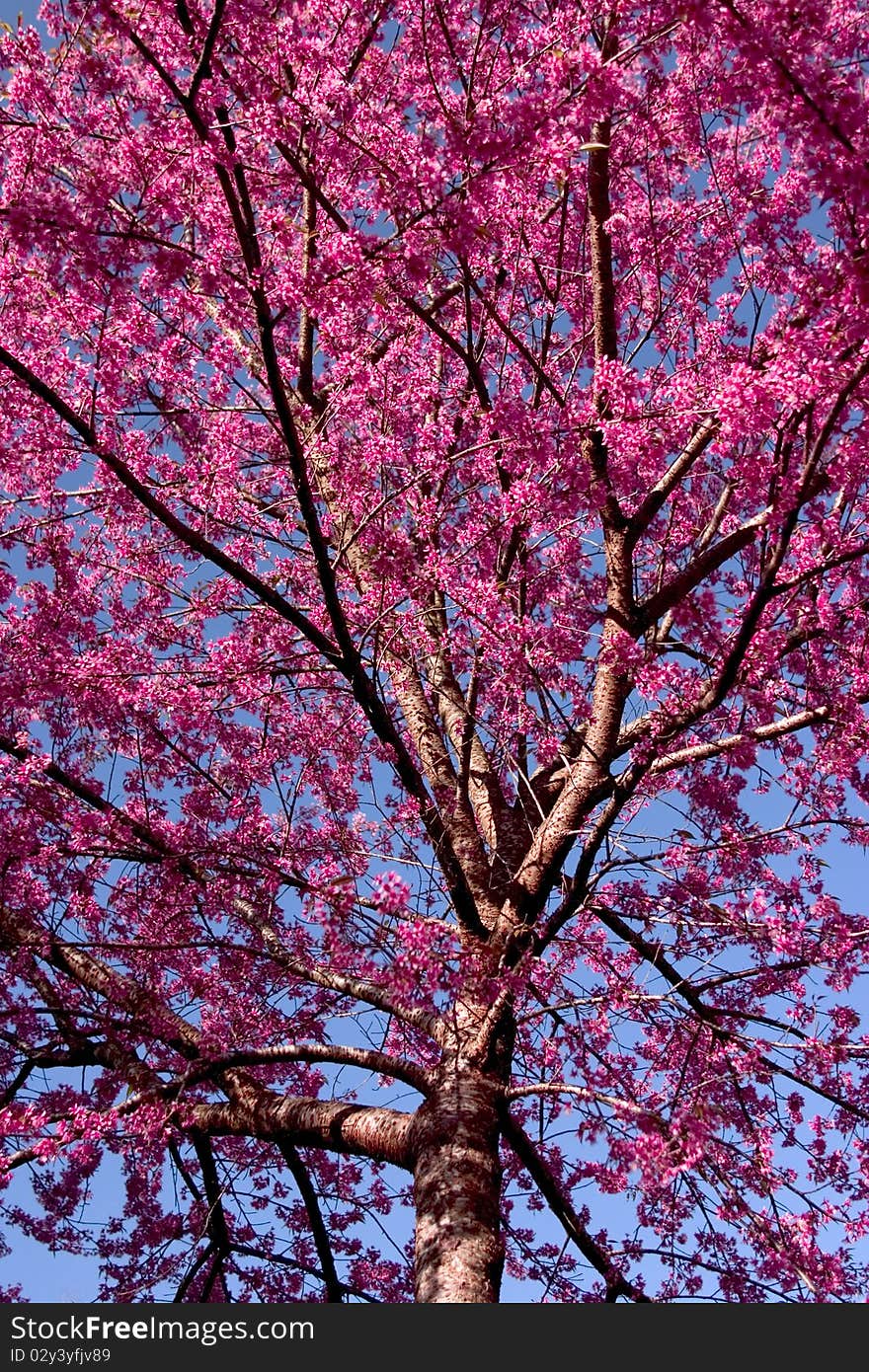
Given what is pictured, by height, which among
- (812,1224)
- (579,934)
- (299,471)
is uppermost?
(299,471)

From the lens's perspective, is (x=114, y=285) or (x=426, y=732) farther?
(x=426, y=732)

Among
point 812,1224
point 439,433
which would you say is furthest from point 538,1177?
point 439,433

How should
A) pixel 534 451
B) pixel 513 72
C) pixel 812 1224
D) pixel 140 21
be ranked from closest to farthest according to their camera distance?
pixel 140 21, pixel 812 1224, pixel 534 451, pixel 513 72

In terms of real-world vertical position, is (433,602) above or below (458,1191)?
above

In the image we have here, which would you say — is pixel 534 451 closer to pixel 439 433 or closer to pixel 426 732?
pixel 439 433

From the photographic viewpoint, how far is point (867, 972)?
21.9 ft

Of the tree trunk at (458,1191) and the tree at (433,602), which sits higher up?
the tree at (433,602)

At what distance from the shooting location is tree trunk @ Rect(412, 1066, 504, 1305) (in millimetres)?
4910

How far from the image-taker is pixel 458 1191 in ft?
17.2

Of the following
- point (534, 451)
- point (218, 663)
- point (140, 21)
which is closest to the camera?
point (140, 21)

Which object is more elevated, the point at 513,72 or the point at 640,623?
the point at 513,72

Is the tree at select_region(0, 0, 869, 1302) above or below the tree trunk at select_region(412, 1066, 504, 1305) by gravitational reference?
above

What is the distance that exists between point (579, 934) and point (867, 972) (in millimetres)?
1915

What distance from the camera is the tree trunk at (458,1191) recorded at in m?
4.91
